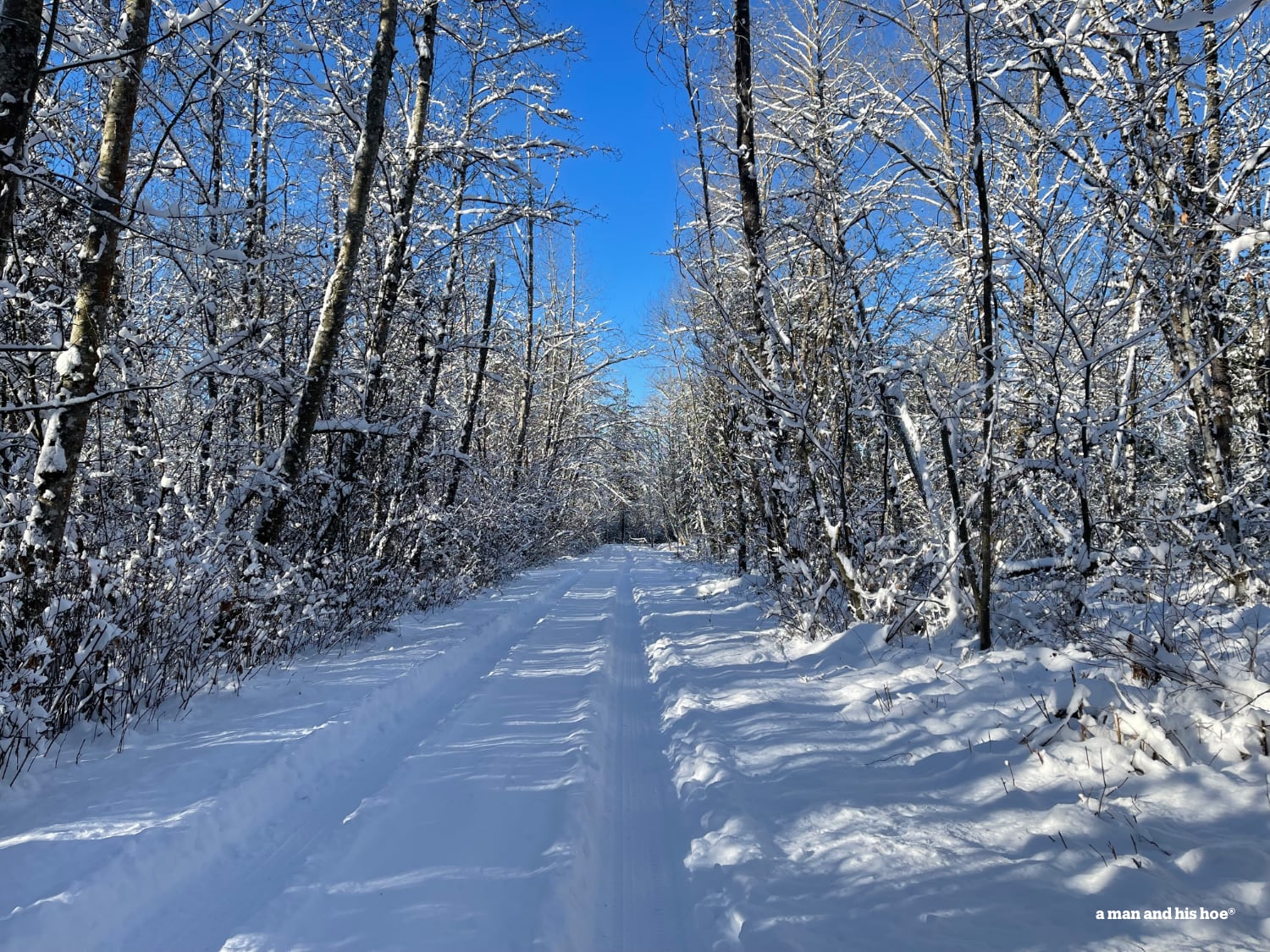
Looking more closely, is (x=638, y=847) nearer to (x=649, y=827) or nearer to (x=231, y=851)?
(x=649, y=827)

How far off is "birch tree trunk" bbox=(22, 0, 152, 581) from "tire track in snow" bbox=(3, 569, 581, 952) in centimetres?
195

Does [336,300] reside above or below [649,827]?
above

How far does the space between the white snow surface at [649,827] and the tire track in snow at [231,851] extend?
0.01 metres

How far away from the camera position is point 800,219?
6.37 m

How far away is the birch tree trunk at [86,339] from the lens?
3686mm

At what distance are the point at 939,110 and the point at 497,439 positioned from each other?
18.4 metres

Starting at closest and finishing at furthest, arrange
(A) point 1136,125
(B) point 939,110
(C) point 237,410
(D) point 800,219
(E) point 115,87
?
(E) point 115,87
(A) point 1136,125
(B) point 939,110
(D) point 800,219
(C) point 237,410

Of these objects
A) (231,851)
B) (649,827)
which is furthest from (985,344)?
(231,851)

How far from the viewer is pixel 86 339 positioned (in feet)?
12.7

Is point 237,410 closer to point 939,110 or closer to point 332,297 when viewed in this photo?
point 332,297

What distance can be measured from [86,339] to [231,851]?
3.32 meters

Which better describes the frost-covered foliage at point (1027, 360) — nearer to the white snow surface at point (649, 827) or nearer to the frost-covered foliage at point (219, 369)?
the white snow surface at point (649, 827)

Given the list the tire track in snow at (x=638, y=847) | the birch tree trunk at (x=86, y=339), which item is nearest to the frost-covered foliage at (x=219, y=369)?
the birch tree trunk at (x=86, y=339)

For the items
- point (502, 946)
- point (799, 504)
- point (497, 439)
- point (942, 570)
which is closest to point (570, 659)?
point (799, 504)
